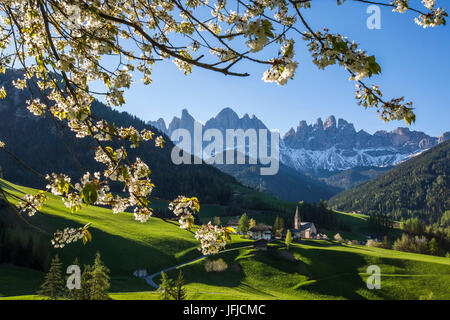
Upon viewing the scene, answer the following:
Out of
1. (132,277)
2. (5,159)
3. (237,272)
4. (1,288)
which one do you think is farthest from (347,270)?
(5,159)

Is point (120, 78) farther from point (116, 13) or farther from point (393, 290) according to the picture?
point (393, 290)

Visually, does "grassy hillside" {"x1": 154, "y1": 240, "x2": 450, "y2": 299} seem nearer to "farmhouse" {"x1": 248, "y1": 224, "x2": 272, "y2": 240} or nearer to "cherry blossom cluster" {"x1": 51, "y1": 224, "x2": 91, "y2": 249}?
"farmhouse" {"x1": 248, "y1": 224, "x2": 272, "y2": 240}

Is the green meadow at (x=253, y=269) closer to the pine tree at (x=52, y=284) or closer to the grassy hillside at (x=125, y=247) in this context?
the grassy hillside at (x=125, y=247)

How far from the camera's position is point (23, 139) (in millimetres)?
172125

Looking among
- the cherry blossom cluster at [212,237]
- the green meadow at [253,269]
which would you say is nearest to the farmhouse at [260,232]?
the green meadow at [253,269]

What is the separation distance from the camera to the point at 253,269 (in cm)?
4856

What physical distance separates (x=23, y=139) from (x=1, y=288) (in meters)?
178

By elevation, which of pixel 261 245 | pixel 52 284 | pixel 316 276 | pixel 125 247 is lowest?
pixel 316 276

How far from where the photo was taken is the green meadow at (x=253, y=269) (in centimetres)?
3884

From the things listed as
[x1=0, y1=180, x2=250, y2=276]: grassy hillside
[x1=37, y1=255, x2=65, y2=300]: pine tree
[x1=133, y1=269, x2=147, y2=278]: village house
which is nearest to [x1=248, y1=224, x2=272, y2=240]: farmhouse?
[x1=0, y1=180, x2=250, y2=276]: grassy hillside

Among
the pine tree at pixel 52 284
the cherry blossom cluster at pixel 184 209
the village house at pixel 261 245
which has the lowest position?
A: the village house at pixel 261 245

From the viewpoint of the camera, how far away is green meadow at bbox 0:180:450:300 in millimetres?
38844

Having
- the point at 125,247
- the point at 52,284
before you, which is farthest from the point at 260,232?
the point at 52,284

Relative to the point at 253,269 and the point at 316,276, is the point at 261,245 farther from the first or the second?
the point at 316,276
